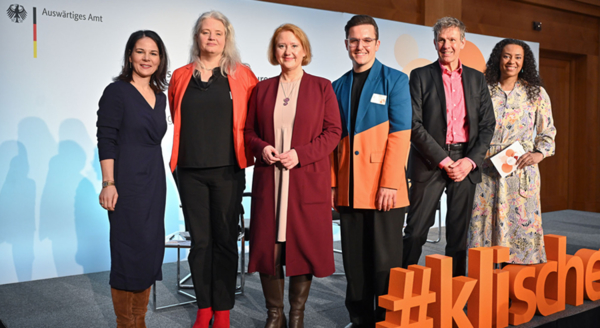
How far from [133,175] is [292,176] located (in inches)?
26.8

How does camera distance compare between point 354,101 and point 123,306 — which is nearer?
point 123,306

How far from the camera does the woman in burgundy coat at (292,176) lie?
6.79ft

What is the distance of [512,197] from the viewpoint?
106 inches

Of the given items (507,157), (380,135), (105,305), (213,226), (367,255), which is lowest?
(105,305)

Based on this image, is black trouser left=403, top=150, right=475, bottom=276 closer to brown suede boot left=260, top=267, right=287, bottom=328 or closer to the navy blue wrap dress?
brown suede boot left=260, top=267, right=287, bottom=328

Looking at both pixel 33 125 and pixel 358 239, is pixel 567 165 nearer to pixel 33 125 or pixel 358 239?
pixel 358 239

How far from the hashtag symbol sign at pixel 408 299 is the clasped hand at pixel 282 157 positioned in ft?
2.11

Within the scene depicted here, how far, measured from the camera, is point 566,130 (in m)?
7.32

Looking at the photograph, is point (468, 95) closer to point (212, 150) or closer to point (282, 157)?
point (282, 157)

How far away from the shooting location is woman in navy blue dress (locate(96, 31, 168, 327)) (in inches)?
77.1

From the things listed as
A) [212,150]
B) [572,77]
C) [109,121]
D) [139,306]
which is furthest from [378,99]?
[572,77]

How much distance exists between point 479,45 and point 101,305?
505 centimetres

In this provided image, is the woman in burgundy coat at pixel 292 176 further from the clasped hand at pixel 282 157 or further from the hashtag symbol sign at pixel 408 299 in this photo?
the hashtag symbol sign at pixel 408 299

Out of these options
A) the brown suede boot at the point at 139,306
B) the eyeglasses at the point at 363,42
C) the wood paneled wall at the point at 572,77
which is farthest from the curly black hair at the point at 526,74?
the wood paneled wall at the point at 572,77
